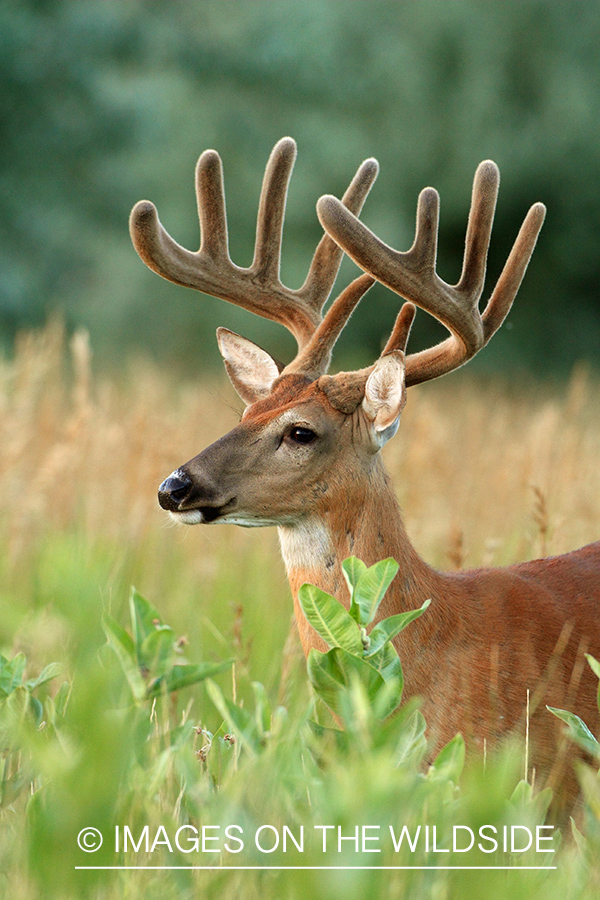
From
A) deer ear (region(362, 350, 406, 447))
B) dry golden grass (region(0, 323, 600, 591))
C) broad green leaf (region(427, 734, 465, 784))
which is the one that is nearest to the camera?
broad green leaf (region(427, 734, 465, 784))

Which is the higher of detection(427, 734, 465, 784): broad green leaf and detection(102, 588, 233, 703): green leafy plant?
detection(102, 588, 233, 703): green leafy plant

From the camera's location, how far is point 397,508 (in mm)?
2510

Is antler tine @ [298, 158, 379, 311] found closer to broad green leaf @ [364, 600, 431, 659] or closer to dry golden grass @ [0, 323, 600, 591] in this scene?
dry golden grass @ [0, 323, 600, 591]

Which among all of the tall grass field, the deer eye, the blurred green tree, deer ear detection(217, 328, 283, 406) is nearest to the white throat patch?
the deer eye

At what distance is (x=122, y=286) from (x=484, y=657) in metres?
11.9

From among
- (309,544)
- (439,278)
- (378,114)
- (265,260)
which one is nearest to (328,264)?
(265,260)

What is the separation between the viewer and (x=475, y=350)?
2.58 meters

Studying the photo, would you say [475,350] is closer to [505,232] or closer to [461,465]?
[461,465]

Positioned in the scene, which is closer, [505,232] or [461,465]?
[461,465]

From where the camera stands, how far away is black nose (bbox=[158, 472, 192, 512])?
2213mm

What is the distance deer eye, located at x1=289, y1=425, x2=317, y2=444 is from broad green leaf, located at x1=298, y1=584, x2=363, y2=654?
1097 millimetres

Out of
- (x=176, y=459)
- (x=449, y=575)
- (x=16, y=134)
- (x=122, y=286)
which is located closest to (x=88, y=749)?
(x=449, y=575)

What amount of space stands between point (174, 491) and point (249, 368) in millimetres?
714

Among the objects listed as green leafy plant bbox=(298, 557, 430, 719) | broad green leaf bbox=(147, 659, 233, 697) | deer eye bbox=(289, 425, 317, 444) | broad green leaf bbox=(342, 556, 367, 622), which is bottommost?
broad green leaf bbox=(147, 659, 233, 697)
